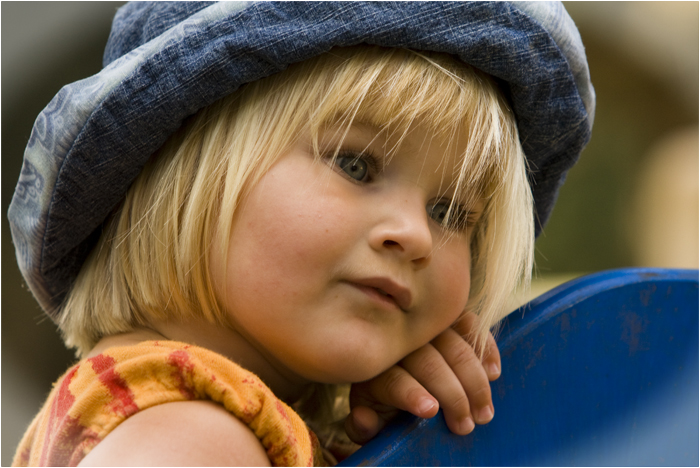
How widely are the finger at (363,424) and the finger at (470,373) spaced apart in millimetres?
63

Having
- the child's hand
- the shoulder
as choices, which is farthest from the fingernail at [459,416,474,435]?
the shoulder

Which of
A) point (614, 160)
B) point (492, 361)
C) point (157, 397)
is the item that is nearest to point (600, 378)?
point (492, 361)

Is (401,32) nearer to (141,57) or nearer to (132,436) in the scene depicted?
(141,57)

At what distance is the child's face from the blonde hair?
0.02m

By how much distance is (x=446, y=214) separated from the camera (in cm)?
57

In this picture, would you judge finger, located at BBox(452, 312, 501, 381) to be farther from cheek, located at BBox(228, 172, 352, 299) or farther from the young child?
cheek, located at BBox(228, 172, 352, 299)

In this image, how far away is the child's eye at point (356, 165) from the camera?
1.69ft

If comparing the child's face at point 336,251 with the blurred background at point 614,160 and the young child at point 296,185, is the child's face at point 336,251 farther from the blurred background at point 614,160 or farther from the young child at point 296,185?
the blurred background at point 614,160

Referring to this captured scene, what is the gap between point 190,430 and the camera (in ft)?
1.24

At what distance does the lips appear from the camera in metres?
0.51

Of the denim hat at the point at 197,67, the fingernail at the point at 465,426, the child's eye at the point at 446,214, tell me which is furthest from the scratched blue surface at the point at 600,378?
the denim hat at the point at 197,67

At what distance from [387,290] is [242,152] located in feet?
0.60

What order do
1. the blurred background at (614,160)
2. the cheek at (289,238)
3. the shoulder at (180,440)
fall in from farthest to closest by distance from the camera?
the blurred background at (614,160), the cheek at (289,238), the shoulder at (180,440)

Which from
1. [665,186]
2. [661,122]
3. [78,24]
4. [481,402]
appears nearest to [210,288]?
[481,402]
